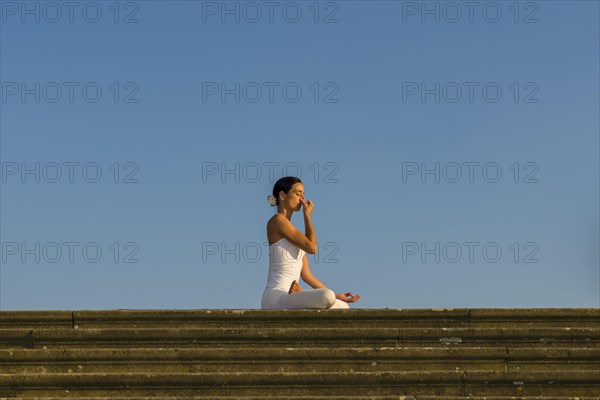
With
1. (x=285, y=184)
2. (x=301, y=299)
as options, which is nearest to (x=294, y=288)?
(x=301, y=299)

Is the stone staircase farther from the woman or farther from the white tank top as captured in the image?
the white tank top

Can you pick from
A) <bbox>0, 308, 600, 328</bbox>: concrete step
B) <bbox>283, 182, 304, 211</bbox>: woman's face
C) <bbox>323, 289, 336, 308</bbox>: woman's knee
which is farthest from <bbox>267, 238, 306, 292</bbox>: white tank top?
<bbox>0, 308, 600, 328</bbox>: concrete step

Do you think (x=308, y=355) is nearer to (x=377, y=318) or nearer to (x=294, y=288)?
(x=377, y=318)

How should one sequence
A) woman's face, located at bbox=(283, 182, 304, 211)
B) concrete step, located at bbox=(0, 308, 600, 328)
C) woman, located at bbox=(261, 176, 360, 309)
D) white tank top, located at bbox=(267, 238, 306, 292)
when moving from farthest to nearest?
woman's face, located at bbox=(283, 182, 304, 211)
white tank top, located at bbox=(267, 238, 306, 292)
woman, located at bbox=(261, 176, 360, 309)
concrete step, located at bbox=(0, 308, 600, 328)

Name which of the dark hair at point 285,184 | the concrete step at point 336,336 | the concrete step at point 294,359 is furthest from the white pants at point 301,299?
the concrete step at point 294,359

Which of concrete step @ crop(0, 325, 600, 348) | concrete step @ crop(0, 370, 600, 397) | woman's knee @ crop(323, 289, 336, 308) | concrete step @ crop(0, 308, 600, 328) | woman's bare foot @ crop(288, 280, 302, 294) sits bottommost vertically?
concrete step @ crop(0, 370, 600, 397)

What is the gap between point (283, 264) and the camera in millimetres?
10766

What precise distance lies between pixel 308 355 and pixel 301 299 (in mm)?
1697

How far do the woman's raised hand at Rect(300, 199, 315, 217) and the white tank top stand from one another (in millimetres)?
363

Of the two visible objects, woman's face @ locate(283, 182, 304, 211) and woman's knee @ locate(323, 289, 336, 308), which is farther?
woman's face @ locate(283, 182, 304, 211)

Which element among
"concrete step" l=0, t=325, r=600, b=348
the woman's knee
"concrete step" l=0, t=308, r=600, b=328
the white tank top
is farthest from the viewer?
the white tank top

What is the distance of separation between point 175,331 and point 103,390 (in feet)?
3.70

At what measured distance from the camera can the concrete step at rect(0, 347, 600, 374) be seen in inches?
325

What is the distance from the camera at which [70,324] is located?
9.79 meters
